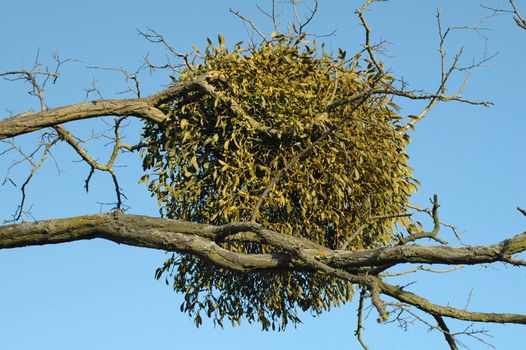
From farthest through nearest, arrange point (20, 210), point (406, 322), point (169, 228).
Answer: point (20, 210), point (169, 228), point (406, 322)

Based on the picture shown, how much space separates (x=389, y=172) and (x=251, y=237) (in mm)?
2089

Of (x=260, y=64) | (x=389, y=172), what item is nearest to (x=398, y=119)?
(x=389, y=172)

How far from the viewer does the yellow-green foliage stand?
895 centimetres

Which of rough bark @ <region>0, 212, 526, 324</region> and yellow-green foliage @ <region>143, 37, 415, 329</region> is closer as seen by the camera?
rough bark @ <region>0, 212, 526, 324</region>

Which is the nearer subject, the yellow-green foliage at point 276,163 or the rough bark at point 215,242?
the rough bark at point 215,242

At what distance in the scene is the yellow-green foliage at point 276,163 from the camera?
895 cm

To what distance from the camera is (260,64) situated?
9.32 meters

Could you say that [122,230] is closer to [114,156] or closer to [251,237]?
[251,237]

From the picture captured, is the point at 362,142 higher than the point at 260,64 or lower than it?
lower

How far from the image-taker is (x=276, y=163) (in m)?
8.88

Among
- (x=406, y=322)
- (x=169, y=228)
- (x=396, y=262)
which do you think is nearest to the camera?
(x=406, y=322)

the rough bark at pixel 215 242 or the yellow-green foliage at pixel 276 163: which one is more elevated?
the yellow-green foliage at pixel 276 163

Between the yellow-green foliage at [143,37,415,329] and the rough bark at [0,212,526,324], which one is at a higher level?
the yellow-green foliage at [143,37,415,329]

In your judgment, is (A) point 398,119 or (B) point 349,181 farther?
(A) point 398,119
